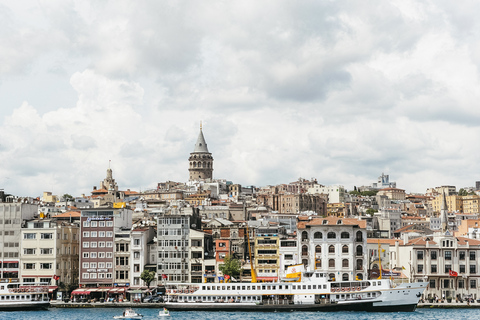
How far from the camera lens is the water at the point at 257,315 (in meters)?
79.7

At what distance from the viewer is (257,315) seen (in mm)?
83812

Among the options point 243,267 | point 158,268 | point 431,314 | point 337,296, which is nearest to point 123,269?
point 158,268

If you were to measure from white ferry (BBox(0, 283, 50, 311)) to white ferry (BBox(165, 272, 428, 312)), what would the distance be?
15.0 m

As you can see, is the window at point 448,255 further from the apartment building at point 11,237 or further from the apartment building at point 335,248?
the apartment building at point 11,237

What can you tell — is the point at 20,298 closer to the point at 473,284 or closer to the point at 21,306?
the point at 21,306

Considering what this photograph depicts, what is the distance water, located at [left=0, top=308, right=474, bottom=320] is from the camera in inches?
3137

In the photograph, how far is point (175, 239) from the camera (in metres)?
106

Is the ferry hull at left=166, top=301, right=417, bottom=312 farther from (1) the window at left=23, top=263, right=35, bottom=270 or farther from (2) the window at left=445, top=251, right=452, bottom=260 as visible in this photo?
(1) the window at left=23, top=263, right=35, bottom=270

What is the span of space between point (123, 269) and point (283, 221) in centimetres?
4208

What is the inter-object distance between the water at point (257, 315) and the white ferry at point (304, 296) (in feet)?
4.40

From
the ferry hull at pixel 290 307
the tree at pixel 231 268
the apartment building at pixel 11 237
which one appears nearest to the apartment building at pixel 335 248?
the tree at pixel 231 268

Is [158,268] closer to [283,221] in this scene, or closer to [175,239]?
[175,239]

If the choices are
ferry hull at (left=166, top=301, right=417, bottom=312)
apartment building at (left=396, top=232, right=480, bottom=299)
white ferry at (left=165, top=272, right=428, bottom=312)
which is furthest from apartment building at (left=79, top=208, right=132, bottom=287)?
apartment building at (left=396, top=232, right=480, bottom=299)

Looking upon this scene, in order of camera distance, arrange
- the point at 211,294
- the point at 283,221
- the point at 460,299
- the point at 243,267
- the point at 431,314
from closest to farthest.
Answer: the point at 431,314 < the point at 211,294 < the point at 460,299 < the point at 243,267 < the point at 283,221
